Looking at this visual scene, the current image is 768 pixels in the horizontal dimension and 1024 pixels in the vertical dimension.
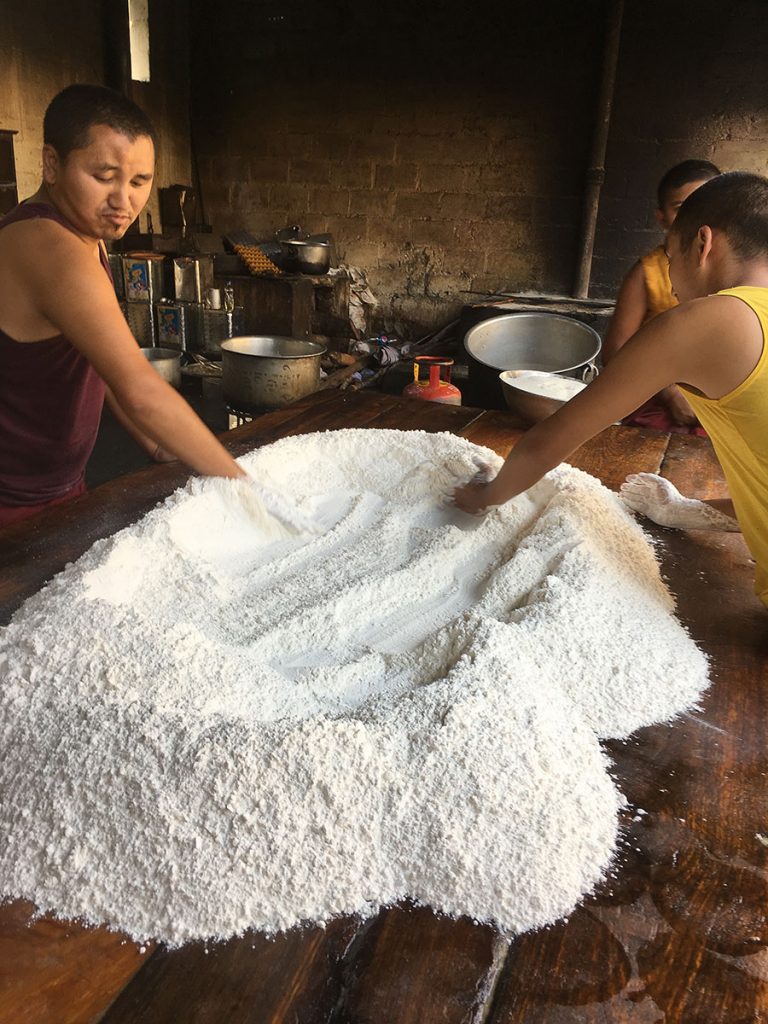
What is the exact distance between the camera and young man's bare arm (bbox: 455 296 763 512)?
3.60 ft

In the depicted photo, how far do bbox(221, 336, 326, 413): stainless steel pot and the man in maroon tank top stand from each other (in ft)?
2.04

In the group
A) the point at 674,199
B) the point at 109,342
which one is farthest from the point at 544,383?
the point at 109,342

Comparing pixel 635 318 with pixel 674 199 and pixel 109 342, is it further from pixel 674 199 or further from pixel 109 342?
pixel 109 342

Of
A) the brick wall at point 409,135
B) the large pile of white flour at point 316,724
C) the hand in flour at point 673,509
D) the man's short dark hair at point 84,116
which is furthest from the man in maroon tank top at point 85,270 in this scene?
the brick wall at point 409,135

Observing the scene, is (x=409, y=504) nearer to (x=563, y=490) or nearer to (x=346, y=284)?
(x=563, y=490)

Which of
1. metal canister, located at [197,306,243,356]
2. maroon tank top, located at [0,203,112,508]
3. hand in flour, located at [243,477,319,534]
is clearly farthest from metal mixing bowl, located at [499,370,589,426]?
metal canister, located at [197,306,243,356]

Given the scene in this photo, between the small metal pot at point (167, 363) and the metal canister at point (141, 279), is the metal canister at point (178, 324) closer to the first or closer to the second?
the metal canister at point (141, 279)

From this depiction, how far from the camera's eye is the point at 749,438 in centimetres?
120

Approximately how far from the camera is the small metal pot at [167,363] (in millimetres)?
3141

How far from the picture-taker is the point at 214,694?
812 millimetres

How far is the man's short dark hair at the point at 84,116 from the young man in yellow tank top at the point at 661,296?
1.51m

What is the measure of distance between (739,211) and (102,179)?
1054mm

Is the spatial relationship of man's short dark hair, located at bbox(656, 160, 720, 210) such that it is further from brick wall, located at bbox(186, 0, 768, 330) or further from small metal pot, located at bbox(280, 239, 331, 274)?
brick wall, located at bbox(186, 0, 768, 330)

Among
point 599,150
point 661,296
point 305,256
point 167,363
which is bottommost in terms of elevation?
point 167,363
